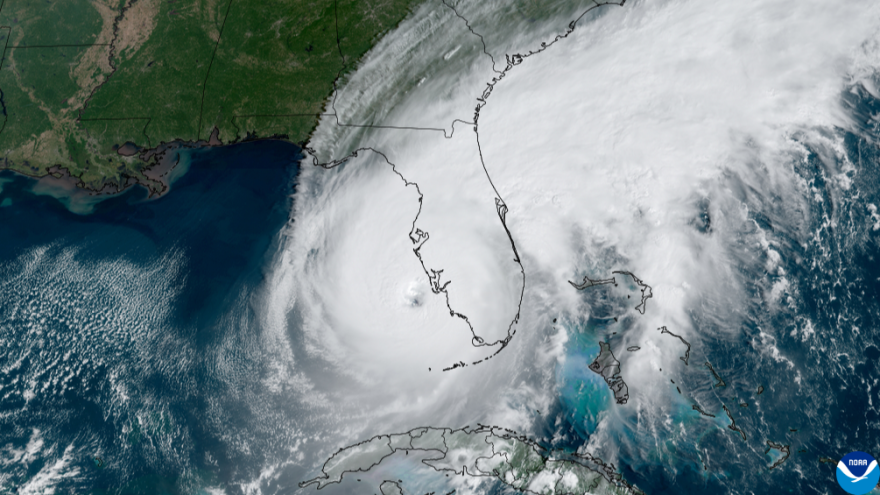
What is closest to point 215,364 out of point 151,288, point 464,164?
point 151,288

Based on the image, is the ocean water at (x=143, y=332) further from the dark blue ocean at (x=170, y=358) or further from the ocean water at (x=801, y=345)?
the ocean water at (x=801, y=345)

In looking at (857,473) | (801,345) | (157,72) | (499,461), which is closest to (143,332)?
(157,72)

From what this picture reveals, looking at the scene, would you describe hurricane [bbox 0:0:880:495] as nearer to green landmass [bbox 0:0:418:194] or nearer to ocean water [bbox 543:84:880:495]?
ocean water [bbox 543:84:880:495]

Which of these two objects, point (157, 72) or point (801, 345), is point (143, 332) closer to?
point (157, 72)

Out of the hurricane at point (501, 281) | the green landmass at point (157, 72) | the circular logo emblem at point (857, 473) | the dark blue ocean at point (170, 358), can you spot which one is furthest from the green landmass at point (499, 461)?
the green landmass at point (157, 72)

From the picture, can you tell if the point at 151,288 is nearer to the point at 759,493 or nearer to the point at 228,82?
the point at 228,82
